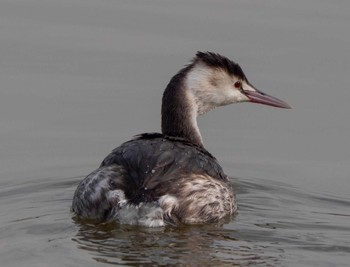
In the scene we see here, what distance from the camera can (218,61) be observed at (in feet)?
35.0

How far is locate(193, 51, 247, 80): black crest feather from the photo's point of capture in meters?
10.6

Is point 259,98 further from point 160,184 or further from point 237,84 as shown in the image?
point 160,184

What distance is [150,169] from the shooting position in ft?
29.3

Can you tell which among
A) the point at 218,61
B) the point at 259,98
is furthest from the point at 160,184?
the point at 259,98

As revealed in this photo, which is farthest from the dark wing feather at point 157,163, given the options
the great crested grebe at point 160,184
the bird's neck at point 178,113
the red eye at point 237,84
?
the red eye at point 237,84

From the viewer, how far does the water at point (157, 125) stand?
8.66m

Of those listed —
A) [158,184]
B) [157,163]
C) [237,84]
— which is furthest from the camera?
[237,84]

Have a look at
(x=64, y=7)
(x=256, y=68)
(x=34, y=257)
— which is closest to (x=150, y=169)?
(x=34, y=257)

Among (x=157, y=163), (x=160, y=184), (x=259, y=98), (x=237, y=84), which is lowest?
(x=160, y=184)

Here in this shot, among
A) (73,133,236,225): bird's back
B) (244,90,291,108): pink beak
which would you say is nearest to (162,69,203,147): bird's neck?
(244,90,291,108): pink beak

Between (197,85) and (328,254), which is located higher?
(197,85)

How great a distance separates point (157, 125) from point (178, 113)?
Result: 170cm

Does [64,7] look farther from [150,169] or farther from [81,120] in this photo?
[150,169]

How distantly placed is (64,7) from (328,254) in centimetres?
622
